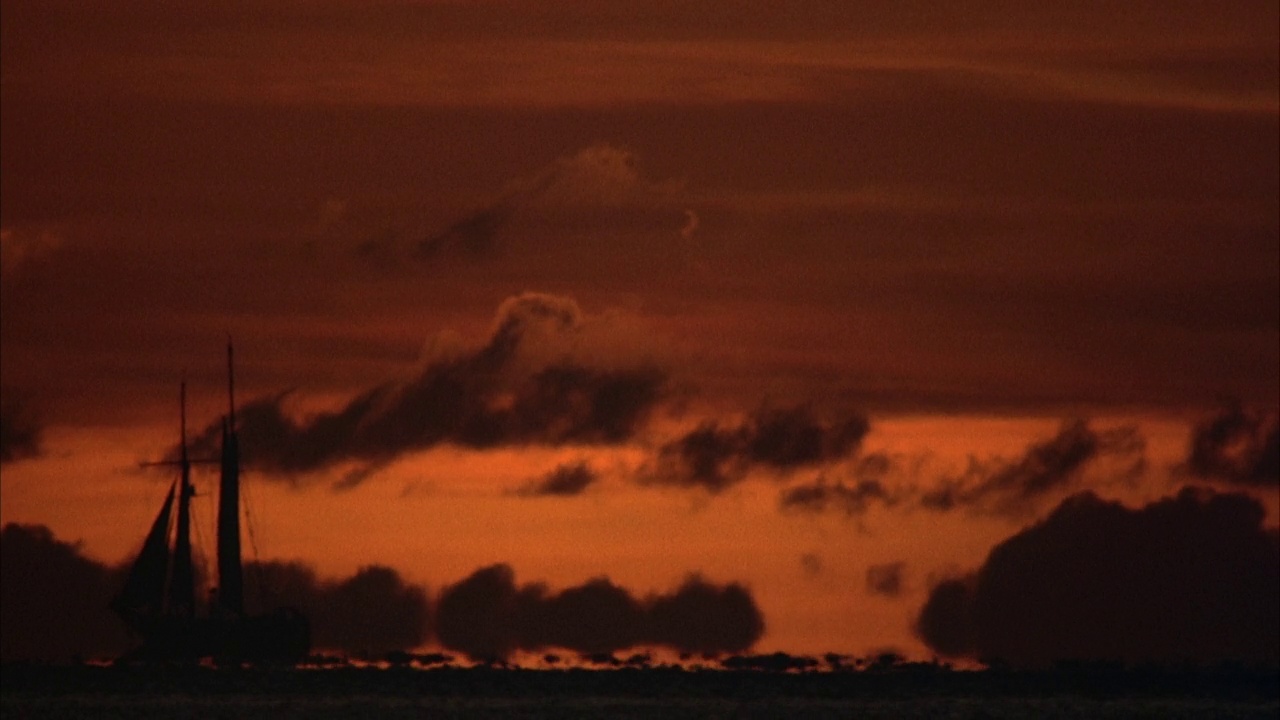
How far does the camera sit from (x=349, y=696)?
10081cm

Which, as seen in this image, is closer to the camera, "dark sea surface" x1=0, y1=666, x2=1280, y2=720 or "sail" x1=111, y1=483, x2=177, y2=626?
"dark sea surface" x1=0, y1=666, x2=1280, y2=720

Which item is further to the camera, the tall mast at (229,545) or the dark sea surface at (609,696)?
the tall mast at (229,545)

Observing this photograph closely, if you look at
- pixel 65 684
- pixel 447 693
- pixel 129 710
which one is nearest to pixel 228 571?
pixel 65 684

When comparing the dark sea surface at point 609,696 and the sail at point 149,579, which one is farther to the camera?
the sail at point 149,579

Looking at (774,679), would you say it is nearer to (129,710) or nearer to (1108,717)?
(1108,717)

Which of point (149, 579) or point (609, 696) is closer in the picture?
point (609, 696)

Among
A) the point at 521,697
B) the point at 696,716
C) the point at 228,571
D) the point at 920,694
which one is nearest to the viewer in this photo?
the point at 696,716

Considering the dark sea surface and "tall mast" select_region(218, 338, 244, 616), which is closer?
the dark sea surface

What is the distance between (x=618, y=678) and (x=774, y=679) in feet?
20.3

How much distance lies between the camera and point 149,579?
5522 inches

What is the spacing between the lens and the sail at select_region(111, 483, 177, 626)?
140 m

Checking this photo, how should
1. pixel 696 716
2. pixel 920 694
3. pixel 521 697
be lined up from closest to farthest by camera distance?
pixel 696 716
pixel 521 697
pixel 920 694

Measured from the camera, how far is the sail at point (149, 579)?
140 m

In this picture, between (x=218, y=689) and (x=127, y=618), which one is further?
(x=127, y=618)
